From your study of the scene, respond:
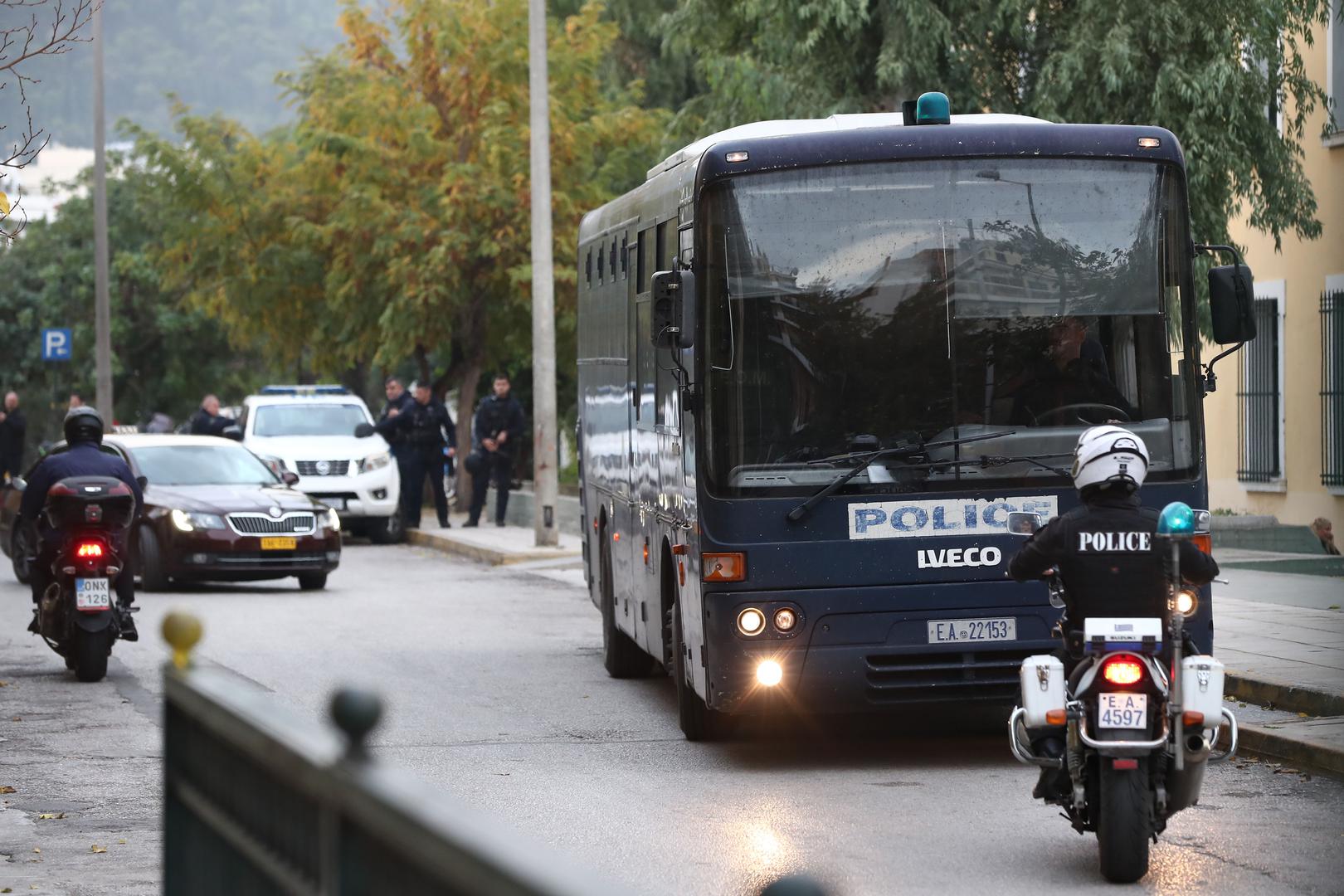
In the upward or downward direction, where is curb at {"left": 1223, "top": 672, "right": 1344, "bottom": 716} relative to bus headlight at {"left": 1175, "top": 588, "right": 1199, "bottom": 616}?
downward

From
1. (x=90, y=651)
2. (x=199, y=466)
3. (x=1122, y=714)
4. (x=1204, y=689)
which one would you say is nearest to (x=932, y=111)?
(x=1204, y=689)

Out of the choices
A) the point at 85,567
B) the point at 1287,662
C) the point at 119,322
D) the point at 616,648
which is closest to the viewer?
the point at 1287,662

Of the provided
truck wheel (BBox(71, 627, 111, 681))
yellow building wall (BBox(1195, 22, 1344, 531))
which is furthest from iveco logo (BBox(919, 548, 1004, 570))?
yellow building wall (BBox(1195, 22, 1344, 531))

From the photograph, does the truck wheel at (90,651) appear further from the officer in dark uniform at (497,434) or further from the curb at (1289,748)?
the officer in dark uniform at (497,434)

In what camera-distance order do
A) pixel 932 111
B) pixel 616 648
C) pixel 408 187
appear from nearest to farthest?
pixel 932 111 < pixel 616 648 < pixel 408 187

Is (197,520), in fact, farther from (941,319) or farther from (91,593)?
(941,319)

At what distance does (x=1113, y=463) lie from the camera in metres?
7.83

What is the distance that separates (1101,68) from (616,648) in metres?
9.90

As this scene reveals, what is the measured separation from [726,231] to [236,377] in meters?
61.0

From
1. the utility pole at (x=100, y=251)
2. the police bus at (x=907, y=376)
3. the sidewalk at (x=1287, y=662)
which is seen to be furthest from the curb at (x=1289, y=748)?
the utility pole at (x=100, y=251)

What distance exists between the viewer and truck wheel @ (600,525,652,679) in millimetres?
14125

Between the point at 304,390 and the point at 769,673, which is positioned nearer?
the point at 769,673

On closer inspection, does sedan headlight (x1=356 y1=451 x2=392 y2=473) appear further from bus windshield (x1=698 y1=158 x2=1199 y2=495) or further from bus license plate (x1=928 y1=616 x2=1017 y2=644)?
bus license plate (x1=928 y1=616 x2=1017 y2=644)

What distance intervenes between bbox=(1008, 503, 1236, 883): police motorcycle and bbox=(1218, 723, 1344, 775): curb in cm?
221
